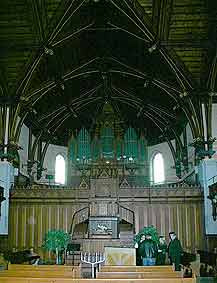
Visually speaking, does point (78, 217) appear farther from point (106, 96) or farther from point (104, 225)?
point (106, 96)

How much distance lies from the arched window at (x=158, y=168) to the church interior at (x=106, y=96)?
5.46 ft

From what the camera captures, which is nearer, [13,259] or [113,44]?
[13,259]

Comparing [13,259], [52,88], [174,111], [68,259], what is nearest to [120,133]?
[174,111]

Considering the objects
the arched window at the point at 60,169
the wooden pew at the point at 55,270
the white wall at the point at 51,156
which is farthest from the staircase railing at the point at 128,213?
the wooden pew at the point at 55,270

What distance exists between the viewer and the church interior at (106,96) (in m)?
22.2

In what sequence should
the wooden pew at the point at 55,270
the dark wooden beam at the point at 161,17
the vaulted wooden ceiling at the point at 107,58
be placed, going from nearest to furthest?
1. the wooden pew at the point at 55,270
2. the dark wooden beam at the point at 161,17
3. the vaulted wooden ceiling at the point at 107,58

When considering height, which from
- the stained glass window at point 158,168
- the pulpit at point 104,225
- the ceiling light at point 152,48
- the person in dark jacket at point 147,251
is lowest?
the person in dark jacket at point 147,251

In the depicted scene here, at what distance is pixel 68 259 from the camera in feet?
71.2

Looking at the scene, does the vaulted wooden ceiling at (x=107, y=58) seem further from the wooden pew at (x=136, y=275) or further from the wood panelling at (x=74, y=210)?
the wooden pew at (x=136, y=275)

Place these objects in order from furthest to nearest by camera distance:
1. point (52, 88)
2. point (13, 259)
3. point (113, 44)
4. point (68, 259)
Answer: point (52, 88)
point (113, 44)
point (68, 259)
point (13, 259)

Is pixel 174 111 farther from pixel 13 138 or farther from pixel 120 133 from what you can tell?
pixel 13 138

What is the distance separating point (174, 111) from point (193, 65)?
6488mm

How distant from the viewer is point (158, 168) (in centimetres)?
3528

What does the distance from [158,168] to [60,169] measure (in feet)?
26.3
